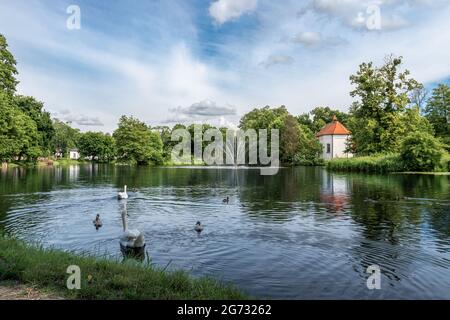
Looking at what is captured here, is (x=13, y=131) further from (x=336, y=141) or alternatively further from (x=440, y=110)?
(x=440, y=110)

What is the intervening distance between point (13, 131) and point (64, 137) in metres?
74.3

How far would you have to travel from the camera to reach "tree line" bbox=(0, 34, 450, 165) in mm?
60250

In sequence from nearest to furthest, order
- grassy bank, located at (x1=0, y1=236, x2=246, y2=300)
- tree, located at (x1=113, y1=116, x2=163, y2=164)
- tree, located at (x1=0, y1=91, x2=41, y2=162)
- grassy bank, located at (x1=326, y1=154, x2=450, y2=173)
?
grassy bank, located at (x1=0, y1=236, x2=246, y2=300), grassy bank, located at (x1=326, y1=154, x2=450, y2=173), tree, located at (x1=0, y1=91, x2=41, y2=162), tree, located at (x1=113, y1=116, x2=163, y2=164)

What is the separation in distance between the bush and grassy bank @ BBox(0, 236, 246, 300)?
172ft

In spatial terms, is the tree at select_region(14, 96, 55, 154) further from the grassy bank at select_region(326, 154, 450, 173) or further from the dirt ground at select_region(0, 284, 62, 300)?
the dirt ground at select_region(0, 284, 62, 300)

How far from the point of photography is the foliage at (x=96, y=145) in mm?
116938

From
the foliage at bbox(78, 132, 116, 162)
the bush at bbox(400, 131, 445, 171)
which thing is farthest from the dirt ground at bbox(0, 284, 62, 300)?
the foliage at bbox(78, 132, 116, 162)

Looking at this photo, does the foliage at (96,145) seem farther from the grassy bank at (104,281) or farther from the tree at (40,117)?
the grassy bank at (104,281)

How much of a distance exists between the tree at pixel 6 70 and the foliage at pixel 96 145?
53.6m

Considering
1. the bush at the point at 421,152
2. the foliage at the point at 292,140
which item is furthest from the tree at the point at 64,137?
the bush at the point at 421,152

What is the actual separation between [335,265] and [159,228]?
812cm

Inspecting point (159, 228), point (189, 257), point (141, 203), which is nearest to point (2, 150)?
point (141, 203)
